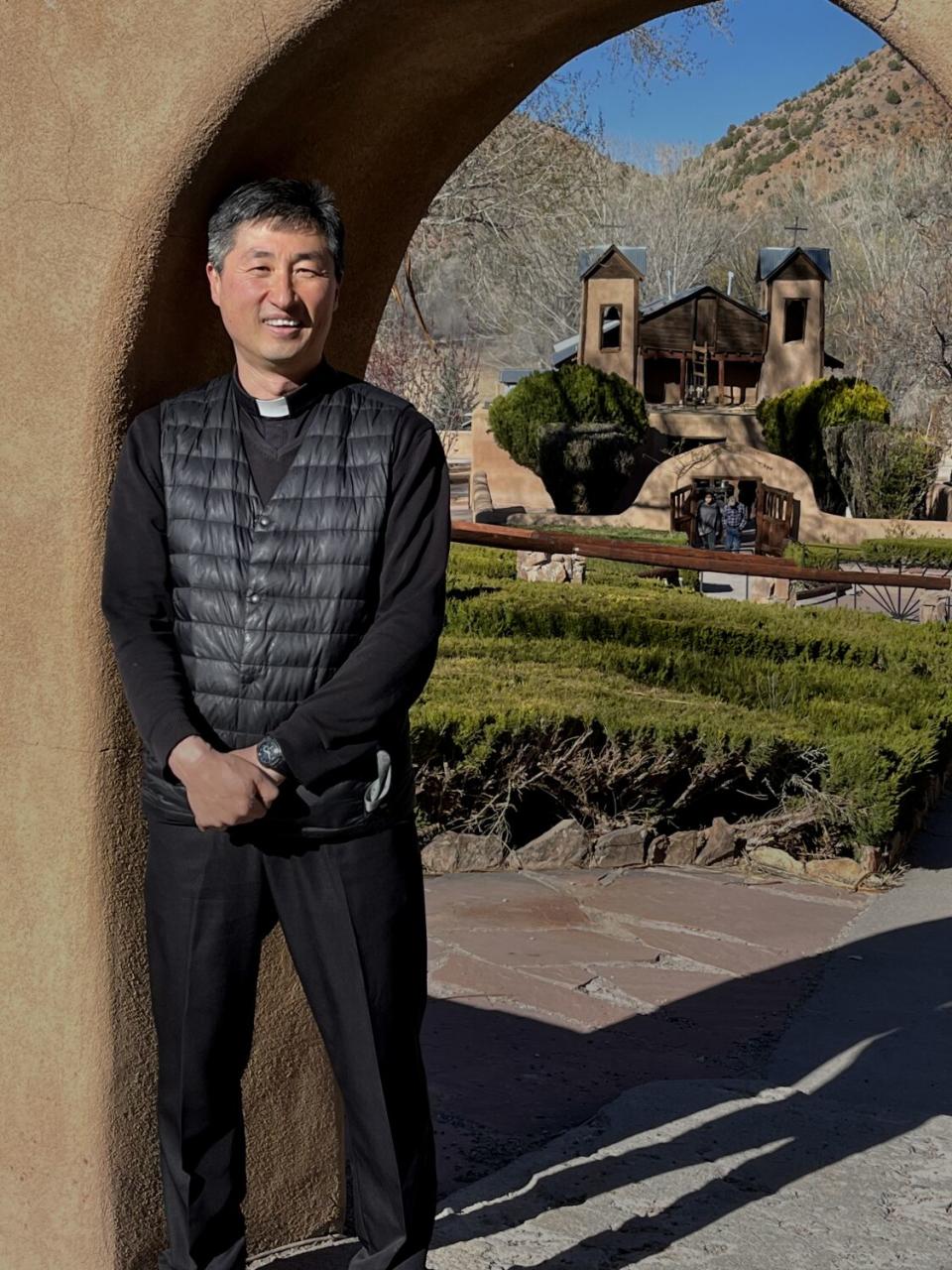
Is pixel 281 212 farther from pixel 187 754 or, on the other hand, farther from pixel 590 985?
pixel 590 985

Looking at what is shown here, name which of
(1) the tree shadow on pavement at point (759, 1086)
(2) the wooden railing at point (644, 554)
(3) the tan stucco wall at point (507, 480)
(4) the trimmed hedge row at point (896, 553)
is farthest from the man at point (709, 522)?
(1) the tree shadow on pavement at point (759, 1086)

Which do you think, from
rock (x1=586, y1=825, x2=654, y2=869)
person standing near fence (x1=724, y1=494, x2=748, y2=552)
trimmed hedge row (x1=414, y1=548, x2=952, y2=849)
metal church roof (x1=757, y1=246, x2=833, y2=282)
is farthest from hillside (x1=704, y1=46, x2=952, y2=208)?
rock (x1=586, y1=825, x2=654, y2=869)

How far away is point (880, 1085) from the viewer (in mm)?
4086

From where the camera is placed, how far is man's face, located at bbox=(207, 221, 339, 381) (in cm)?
222

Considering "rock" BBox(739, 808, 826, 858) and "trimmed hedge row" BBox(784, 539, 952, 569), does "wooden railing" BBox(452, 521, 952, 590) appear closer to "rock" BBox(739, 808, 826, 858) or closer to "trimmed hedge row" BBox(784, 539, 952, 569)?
"rock" BBox(739, 808, 826, 858)

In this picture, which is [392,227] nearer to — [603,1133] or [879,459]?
[603,1133]

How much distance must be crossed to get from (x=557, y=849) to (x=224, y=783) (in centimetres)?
426

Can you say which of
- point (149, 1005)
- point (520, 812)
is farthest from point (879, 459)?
point (149, 1005)

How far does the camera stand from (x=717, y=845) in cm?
638

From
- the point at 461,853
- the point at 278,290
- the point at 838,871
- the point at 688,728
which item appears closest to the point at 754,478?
the point at 688,728

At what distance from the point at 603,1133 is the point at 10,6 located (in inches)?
106

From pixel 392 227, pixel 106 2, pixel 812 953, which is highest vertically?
pixel 106 2

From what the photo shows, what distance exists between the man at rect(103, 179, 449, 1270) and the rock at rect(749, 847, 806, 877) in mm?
4216

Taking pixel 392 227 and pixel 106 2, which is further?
pixel 392 227
